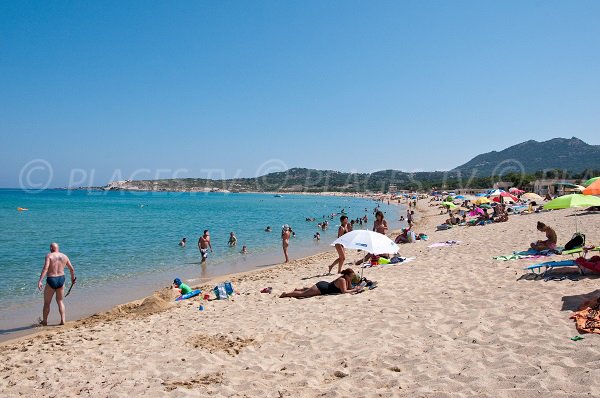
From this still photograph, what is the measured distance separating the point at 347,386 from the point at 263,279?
8385mm

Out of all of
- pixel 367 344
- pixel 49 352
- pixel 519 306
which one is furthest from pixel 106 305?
pixel 519 306

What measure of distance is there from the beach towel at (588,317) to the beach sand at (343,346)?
0.58 feet

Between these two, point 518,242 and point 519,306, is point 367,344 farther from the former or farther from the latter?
point 518,242

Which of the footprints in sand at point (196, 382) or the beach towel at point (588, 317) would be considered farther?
the beach towel at point (588, 317)

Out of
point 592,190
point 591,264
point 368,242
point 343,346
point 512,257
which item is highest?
point 592,190

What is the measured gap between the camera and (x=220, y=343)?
20.5 ft

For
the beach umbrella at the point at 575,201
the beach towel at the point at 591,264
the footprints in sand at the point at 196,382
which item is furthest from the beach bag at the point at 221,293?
the beach umbrella at the point at 575,201

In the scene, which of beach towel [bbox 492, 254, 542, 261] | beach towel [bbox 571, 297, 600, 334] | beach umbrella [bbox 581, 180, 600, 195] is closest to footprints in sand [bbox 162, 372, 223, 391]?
beach towel [bbox 571, 297, 600, 334]

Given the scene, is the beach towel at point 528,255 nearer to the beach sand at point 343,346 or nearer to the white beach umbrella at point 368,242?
the beach sand at point 343,346

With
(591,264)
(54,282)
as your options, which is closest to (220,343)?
(54,282)

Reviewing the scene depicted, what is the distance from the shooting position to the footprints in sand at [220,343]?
5922 mm

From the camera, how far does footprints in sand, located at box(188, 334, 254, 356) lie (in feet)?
19.4

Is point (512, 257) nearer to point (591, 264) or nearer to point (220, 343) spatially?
point (591, 264)

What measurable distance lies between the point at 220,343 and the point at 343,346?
1989 mm
